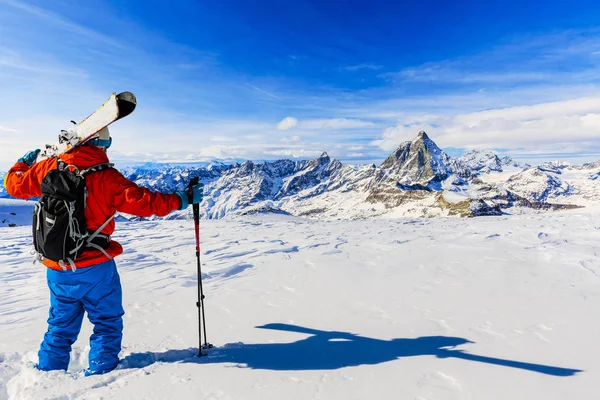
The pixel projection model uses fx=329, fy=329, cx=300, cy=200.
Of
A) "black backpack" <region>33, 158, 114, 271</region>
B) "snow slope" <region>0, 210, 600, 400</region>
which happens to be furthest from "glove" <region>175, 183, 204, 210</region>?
"snow slope" <region>0, 210, 600, 400</region>

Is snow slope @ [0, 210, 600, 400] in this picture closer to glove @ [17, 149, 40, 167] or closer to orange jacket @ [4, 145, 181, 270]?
orange jacket @ [4, 145, 181, 270]

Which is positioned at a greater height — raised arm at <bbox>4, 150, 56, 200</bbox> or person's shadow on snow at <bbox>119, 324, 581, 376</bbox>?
raised arm at <bbox>4, 150, 56, 200</bbox>

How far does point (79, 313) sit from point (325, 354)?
3346 millimetres

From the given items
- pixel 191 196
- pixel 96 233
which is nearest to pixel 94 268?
pixel 96 233

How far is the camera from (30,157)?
4816 millimetres

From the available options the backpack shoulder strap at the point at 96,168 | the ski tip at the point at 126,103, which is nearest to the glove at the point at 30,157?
the backpack shoulder strap at the point at 96,168

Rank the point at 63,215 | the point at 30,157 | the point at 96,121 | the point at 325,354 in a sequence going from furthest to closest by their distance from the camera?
the point at 30,157 < the point at 325,354 < the point at 96,121 < the point at 63,215

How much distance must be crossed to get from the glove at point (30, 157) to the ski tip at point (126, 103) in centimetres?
184

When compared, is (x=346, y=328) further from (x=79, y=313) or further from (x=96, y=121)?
(x=96, y=121)

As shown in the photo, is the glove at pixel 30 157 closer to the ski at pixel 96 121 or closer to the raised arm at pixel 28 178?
the raised arm at pixel 28 178

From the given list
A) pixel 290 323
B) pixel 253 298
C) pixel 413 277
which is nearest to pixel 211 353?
pixel 290 323

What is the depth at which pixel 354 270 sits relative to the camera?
8.60 m

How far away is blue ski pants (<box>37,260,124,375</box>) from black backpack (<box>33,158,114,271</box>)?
0.26m

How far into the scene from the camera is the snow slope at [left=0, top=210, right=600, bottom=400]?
3.55 m
